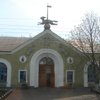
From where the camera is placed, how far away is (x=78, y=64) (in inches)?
1683

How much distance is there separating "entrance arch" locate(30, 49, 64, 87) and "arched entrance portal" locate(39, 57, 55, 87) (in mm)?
586

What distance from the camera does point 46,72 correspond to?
4350cm

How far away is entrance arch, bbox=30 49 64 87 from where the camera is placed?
41.9m

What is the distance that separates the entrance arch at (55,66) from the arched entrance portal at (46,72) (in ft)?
1.92

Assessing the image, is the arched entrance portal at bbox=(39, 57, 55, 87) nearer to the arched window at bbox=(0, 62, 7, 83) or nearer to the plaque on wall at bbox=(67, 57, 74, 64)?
the plaque on wall at bbox=(67, 57, 74, 64)

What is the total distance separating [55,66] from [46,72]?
1372 mm

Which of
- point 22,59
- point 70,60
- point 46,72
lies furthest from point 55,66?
point 22,59

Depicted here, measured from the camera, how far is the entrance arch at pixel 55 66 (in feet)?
137

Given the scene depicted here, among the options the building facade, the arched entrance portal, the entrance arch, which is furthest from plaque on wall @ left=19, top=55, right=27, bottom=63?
the arched entrance portal

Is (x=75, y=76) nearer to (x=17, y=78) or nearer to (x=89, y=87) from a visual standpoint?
(x=89, y=87)

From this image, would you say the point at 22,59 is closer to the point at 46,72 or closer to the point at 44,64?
the point at 44,64

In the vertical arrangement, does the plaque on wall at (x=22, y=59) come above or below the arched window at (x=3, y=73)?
above

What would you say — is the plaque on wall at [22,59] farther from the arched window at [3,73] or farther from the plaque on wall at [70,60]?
the plaque on wall at [70,60]

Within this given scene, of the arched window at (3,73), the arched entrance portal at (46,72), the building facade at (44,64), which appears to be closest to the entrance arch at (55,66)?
the building facade at (44,64)
